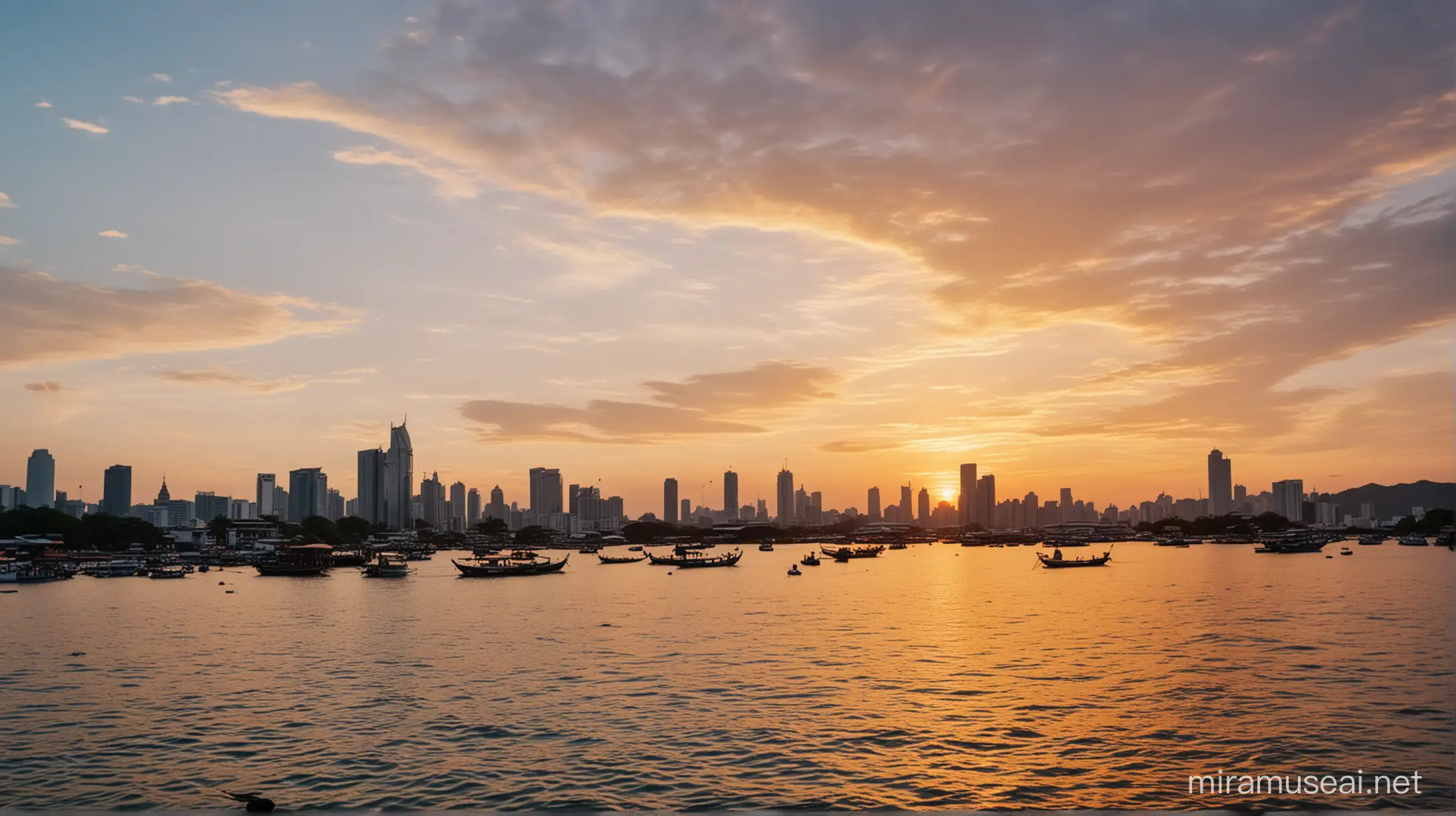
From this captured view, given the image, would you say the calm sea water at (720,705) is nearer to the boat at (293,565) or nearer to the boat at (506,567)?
the boat at (506,567)

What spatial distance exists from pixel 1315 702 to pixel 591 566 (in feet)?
514

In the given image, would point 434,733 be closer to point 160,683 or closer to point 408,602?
point 160,683

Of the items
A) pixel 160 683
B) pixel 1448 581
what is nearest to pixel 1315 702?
pixel 160 683

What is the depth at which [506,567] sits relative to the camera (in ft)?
477

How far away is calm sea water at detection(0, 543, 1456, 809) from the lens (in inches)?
1118

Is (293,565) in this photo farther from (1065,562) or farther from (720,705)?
(1065,562)

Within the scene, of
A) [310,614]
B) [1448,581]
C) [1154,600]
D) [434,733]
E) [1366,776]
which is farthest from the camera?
[1448,581]

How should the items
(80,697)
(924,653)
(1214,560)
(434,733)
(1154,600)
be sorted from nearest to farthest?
(434,733) → (80,697) → (924,653) → (1154,600) → (1214,560)

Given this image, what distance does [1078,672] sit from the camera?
4819 centimetres

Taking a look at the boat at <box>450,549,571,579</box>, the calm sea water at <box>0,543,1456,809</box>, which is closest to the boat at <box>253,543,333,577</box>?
the boat at <box>450,549,571,579</box>

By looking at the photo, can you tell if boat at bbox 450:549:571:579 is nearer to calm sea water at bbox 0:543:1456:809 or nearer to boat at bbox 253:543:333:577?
boat at bbox 253:543:333:577

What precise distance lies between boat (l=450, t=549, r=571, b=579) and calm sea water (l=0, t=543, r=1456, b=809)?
56150mm

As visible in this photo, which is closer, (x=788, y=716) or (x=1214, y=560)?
(x=788, y=716)

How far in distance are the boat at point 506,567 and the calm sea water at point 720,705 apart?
5615 cm
